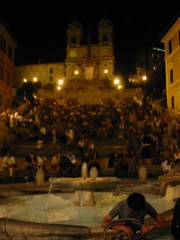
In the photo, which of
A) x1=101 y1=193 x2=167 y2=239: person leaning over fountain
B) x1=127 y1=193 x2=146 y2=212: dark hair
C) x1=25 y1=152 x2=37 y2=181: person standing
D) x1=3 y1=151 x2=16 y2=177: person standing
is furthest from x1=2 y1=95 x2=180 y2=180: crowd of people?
x1=127 y1=193 x2=146 y2=212: dark hair

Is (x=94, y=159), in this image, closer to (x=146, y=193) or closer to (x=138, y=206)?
(x=146, y=193)

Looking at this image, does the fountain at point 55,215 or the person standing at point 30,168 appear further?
the person standing at point 30,168

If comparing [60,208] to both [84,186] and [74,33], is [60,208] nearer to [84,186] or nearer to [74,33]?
[84,186]

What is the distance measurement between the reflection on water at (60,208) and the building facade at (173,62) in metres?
22.4

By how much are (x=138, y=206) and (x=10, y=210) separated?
218 inches

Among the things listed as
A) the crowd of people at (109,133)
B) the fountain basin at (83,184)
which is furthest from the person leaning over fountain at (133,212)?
the crowd of people at (109,133)

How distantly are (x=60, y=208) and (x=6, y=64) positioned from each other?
33913 mm

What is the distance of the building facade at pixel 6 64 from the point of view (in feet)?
122

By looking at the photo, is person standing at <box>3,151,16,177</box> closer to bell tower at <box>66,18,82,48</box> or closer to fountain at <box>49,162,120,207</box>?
fountain at <box>49,162,120,207</box>

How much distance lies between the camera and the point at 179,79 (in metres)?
32.5

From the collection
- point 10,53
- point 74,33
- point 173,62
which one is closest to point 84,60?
point 74,33

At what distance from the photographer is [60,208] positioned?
916 centimetres

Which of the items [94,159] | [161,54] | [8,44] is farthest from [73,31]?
[94,159]

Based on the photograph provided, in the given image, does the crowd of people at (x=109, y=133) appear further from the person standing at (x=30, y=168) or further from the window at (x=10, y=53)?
the window at (x=10, y=53)
